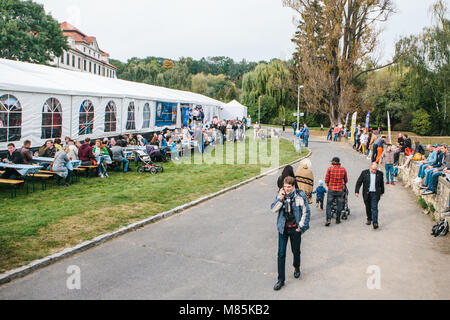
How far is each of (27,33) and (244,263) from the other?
43.1 meters

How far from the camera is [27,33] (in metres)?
40.5

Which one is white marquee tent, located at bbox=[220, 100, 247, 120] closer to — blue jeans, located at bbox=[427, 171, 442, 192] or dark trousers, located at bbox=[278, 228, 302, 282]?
A: blue jeans, located at bbox=[427, 171, 442, 192]

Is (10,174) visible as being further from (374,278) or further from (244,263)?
(374,278)

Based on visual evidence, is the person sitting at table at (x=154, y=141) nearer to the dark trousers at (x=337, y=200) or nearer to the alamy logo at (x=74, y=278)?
the dark trousers at (x=337, y=200)

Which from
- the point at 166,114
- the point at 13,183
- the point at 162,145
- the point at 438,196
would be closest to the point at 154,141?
the point at 162,145

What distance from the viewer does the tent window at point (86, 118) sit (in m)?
17.5

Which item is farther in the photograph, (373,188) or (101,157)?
(101,157)

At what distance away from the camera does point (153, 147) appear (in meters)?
17.4

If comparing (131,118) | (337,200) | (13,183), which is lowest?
(337,200)

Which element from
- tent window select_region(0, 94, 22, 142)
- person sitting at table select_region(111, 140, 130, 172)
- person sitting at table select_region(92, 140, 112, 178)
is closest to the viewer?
tent window select_region(0, 94, 22, 142)

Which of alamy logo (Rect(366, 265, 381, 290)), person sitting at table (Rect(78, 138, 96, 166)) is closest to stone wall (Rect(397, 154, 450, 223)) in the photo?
alamy logo (Rect(366, 265, 381, 290))

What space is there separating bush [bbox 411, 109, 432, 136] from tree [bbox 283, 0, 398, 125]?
Answer: 12.3 m

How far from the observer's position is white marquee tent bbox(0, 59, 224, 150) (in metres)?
13.7
